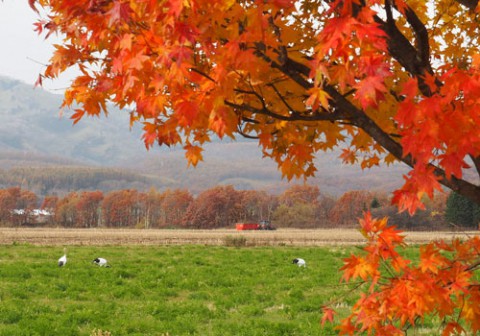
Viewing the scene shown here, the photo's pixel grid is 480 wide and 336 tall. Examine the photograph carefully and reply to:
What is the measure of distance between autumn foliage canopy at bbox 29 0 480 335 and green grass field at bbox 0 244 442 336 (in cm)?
241

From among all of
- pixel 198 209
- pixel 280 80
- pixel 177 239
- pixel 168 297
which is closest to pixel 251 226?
pixel 198 209

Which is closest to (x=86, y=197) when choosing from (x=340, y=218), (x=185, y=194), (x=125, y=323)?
(x=185, y=194)

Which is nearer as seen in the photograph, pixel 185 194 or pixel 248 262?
pixel 248 262

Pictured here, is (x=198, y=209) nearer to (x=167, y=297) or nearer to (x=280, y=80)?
(x=167, y=297)

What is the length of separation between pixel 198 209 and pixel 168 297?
113m

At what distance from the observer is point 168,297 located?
14.2m

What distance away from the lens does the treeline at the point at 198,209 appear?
125250mm

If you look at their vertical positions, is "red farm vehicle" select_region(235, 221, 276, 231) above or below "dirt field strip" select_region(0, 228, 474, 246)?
below

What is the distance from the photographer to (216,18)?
3.05m

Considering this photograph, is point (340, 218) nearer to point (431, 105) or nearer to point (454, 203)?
point (454, 203)

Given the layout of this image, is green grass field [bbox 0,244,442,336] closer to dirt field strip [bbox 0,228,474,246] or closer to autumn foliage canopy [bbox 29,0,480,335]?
autumn foliage canopy [bbox 29,0,480,335]

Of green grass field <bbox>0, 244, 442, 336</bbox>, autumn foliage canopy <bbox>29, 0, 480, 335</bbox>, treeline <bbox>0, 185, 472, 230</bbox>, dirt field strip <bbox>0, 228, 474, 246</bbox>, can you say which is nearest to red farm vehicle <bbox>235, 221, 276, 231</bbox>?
treeline <bbox>0, 185, 472, 230</bbox>

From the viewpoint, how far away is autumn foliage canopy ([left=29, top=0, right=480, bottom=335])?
283 cm

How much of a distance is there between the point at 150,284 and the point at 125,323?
5115mm
